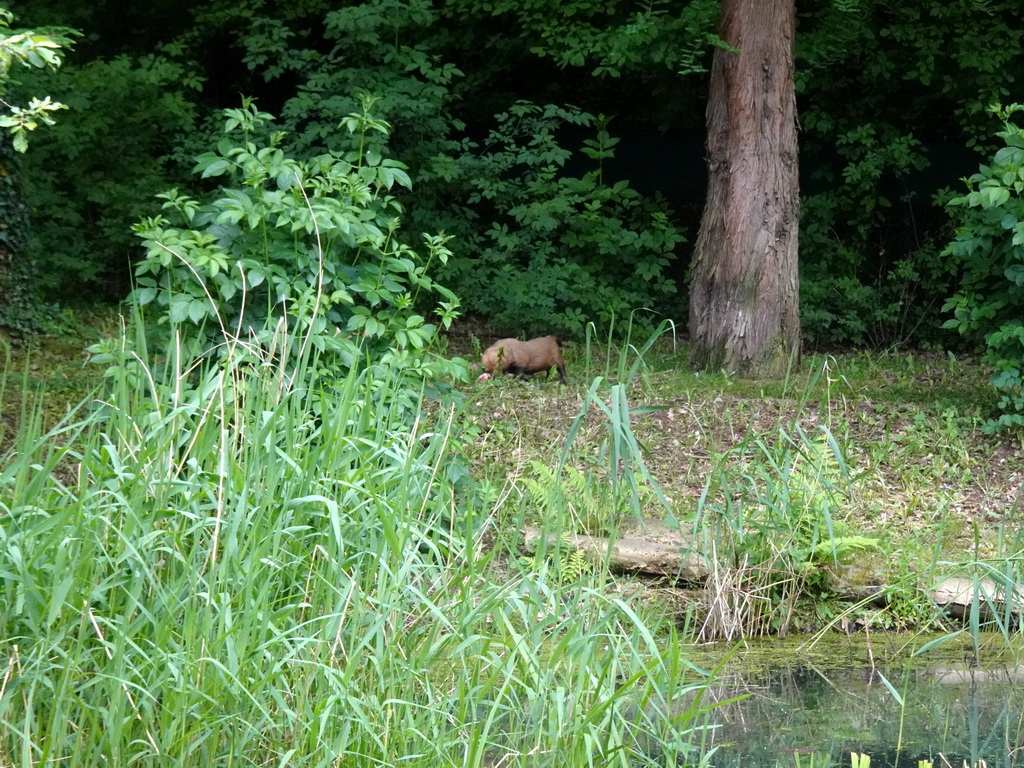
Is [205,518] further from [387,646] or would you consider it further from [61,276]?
[61,276]

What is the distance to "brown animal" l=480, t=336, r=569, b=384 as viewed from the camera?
8430 mm

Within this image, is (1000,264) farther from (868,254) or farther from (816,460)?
(868,254)

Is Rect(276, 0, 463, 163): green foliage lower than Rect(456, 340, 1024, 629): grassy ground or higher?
higher

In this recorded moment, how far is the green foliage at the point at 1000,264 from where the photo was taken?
683cm

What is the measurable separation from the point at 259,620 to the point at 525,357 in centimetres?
568

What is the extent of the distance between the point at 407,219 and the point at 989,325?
621 cm

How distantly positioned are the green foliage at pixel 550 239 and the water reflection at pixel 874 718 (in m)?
6.09

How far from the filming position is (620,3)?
1197 cm

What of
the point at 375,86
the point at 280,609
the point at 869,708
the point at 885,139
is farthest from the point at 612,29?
the point at 280,609

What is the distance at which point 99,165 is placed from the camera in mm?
11492

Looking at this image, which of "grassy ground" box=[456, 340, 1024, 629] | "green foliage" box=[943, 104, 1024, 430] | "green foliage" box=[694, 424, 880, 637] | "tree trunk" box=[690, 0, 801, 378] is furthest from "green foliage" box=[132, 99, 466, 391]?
"tree trunk" box=[690, 0, 801, 378]

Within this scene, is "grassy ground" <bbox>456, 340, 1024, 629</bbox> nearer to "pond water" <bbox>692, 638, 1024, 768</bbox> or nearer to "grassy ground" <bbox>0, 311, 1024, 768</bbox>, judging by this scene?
"pond water" <bbox>692, 638, 1024, 768</bbox>

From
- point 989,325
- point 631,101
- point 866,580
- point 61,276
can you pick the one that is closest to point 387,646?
point 866,580

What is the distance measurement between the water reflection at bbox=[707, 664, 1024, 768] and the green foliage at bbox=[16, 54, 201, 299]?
323 inches
